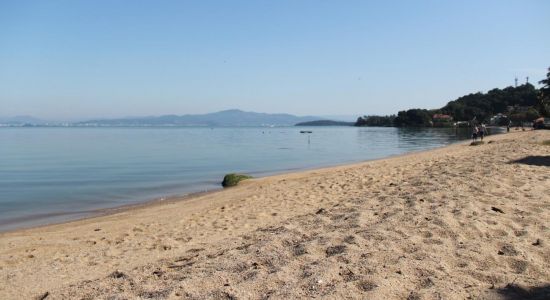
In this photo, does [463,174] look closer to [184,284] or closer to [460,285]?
[460,285]

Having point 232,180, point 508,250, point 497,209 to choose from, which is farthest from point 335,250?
point 232,180

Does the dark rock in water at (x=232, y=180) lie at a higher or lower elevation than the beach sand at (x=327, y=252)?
lower

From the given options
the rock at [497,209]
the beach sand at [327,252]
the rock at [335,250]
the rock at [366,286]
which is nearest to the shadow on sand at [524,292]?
the beach sand at [327,252]

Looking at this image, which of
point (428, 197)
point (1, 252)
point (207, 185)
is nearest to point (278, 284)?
point (428, 197)

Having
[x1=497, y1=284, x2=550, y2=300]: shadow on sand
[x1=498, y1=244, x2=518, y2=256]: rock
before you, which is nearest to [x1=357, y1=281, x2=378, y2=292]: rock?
[x1=497, y1=284, x2=550, y2=300]: shadow on sand

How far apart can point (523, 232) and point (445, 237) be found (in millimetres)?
1125

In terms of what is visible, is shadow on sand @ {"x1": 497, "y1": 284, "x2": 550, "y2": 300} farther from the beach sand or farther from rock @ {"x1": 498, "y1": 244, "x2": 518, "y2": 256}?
rock @ {"x1": 498, "y1": 244, "x2": 518, "y2": 256}

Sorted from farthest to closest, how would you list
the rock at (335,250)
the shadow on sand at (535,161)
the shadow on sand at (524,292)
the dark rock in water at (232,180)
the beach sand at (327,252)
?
1. the dark rock in water at (232,180)
2. the shadow on sand at (535,161)
3. the rock at (335,250)
4. the beach sand at (327,252)
5. the shadow on sand at (524,292)

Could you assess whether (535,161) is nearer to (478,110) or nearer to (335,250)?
(335,250)

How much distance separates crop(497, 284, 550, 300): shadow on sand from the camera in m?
4.12

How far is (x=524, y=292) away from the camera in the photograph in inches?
166

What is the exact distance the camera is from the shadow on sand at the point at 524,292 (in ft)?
13.5

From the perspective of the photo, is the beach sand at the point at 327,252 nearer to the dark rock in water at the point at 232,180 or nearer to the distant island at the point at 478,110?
the dark rock in water at the point at 232,180

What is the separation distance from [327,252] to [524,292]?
224cm
